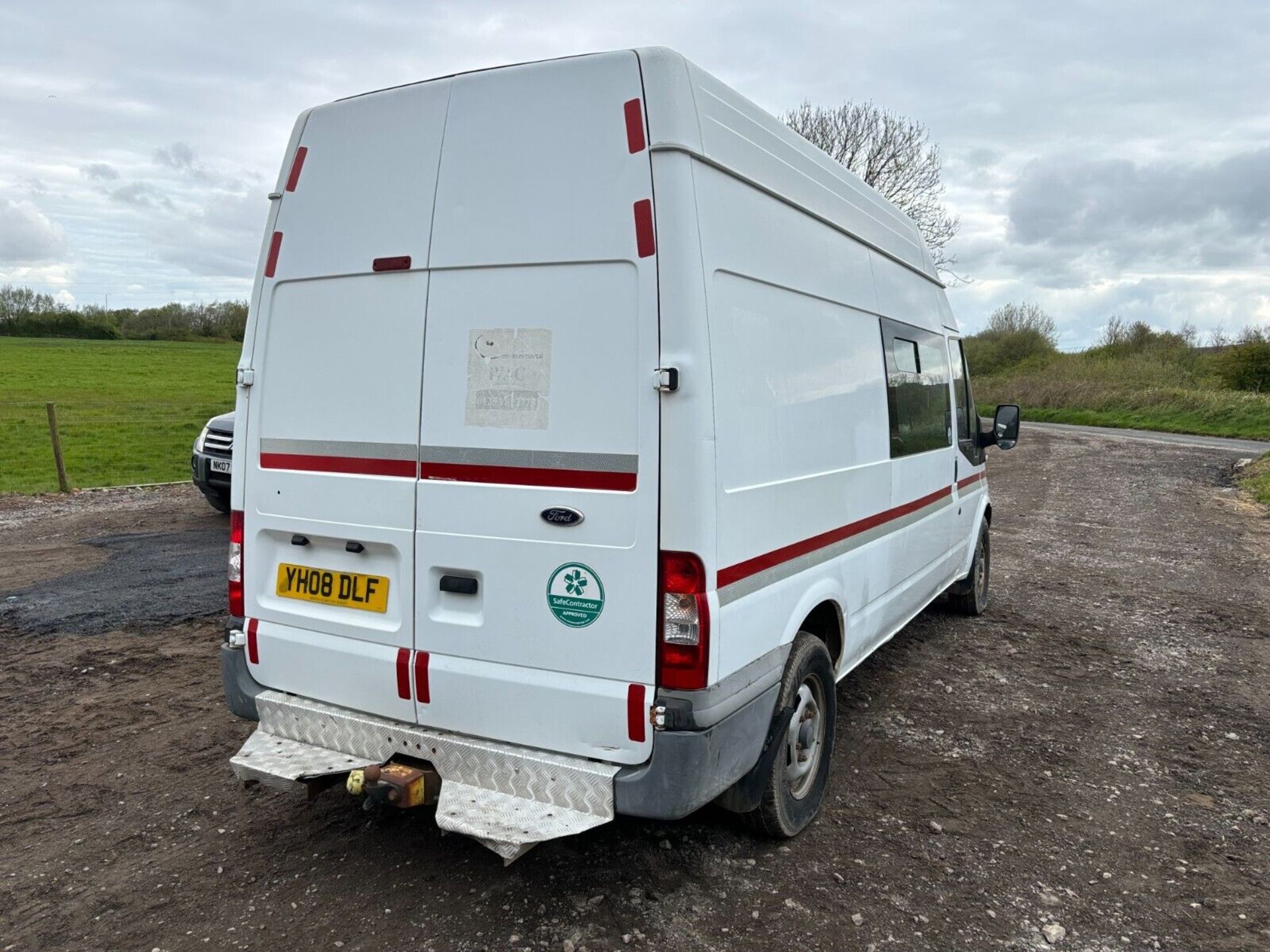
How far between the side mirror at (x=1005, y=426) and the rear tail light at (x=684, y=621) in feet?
13.9

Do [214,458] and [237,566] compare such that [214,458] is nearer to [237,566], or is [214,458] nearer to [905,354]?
[237,566]

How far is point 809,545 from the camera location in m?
3.55

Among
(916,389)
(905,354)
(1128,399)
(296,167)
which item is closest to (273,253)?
(296,167)

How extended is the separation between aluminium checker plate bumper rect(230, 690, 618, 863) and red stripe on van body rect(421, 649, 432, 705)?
12 centimetres

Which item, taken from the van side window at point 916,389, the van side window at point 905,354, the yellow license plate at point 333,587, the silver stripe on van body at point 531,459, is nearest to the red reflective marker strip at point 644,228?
the silver stripe on van body at point 531,459

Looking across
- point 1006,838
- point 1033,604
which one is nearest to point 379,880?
point 1006,838

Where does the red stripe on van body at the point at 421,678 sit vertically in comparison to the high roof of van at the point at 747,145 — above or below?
below

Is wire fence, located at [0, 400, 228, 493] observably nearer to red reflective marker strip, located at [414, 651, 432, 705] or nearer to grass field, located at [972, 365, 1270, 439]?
red reflective marker strip, located at [414, 651, 432, 705]

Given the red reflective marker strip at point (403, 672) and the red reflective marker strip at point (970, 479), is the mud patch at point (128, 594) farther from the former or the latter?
the red reflective marker strip at point (970, 479)

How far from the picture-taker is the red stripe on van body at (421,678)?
125 inches

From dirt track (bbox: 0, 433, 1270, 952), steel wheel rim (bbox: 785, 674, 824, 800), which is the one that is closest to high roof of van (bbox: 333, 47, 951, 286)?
steel wheel rim (bbox: 785, 674, 824, 800)

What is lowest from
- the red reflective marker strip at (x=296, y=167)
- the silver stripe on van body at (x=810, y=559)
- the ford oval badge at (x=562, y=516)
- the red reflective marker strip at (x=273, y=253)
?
the silver stripe on van body at (x=810, y=559)

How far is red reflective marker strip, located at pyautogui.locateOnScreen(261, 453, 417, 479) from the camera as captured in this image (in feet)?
10.6

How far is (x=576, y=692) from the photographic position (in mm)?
2934
